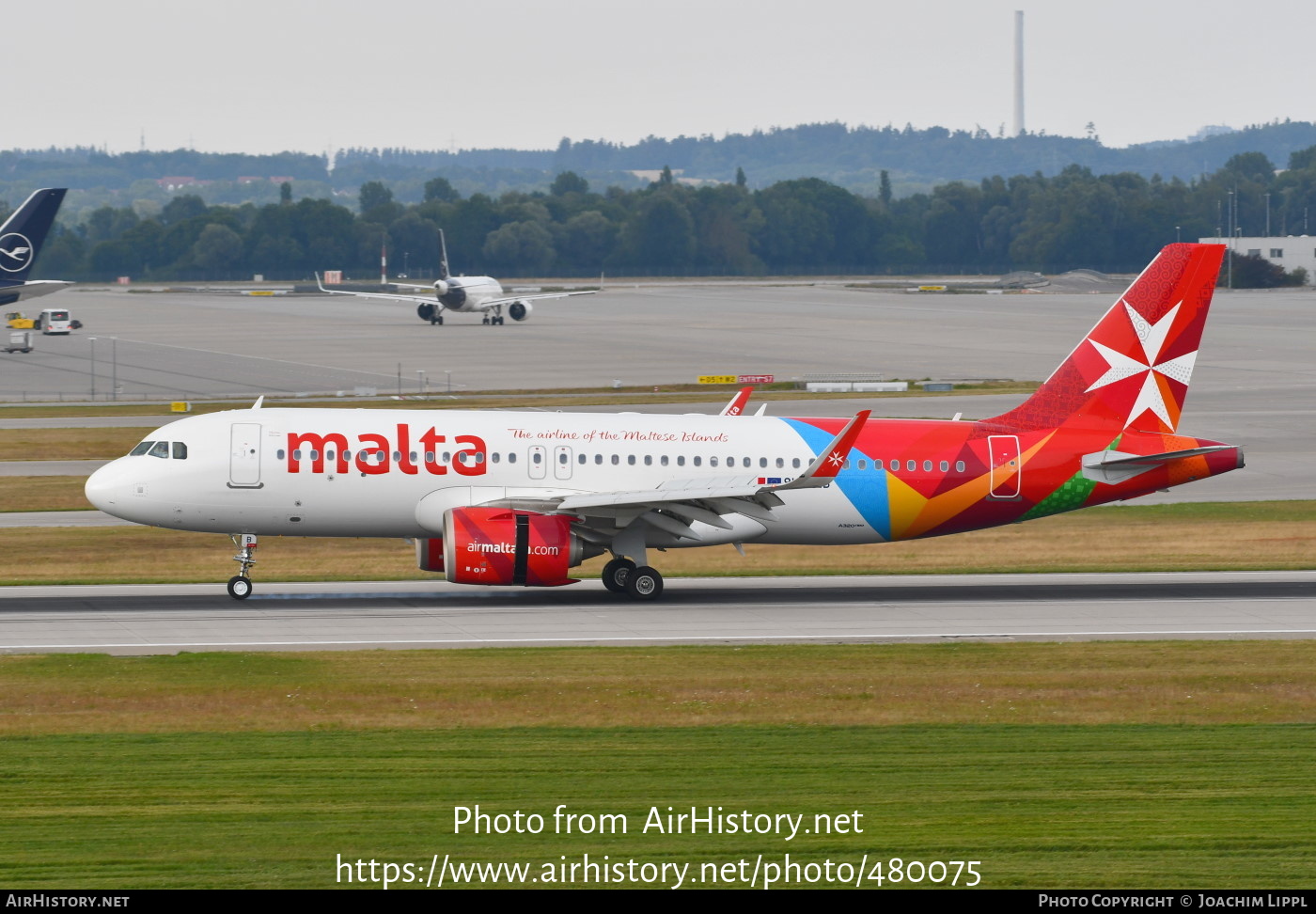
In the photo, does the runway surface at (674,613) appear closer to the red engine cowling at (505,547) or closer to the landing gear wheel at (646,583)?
the landing gear wheel at (646,583)

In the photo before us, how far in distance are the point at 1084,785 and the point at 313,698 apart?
12150 mm

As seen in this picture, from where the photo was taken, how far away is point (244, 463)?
3656 centimetres

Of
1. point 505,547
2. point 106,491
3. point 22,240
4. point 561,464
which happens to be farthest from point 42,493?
point 22,240

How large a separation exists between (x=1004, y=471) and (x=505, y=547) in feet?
38.3

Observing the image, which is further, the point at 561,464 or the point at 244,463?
the point at 561,464

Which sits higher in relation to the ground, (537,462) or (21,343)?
(21,343)

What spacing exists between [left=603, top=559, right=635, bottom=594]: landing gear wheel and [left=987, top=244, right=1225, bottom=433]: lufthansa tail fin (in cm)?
961

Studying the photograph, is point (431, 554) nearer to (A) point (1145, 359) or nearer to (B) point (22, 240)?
(A) point (1145, 359)

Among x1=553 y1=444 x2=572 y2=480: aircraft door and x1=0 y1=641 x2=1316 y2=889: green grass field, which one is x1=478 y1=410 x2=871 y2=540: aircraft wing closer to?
Result: x1=553 y1=444 x2=572 y2=480: aircraft door

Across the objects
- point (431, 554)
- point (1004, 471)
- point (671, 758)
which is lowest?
point (671, 758)

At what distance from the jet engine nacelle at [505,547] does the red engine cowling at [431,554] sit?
132cm

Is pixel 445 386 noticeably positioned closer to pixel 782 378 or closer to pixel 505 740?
pixel 782 378

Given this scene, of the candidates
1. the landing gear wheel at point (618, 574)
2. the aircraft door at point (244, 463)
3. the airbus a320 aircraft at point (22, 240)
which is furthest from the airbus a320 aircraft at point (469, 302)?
the aircraft door at point (244, 463)

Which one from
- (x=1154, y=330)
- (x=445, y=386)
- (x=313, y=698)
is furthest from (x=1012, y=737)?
(x=445, y=386)
